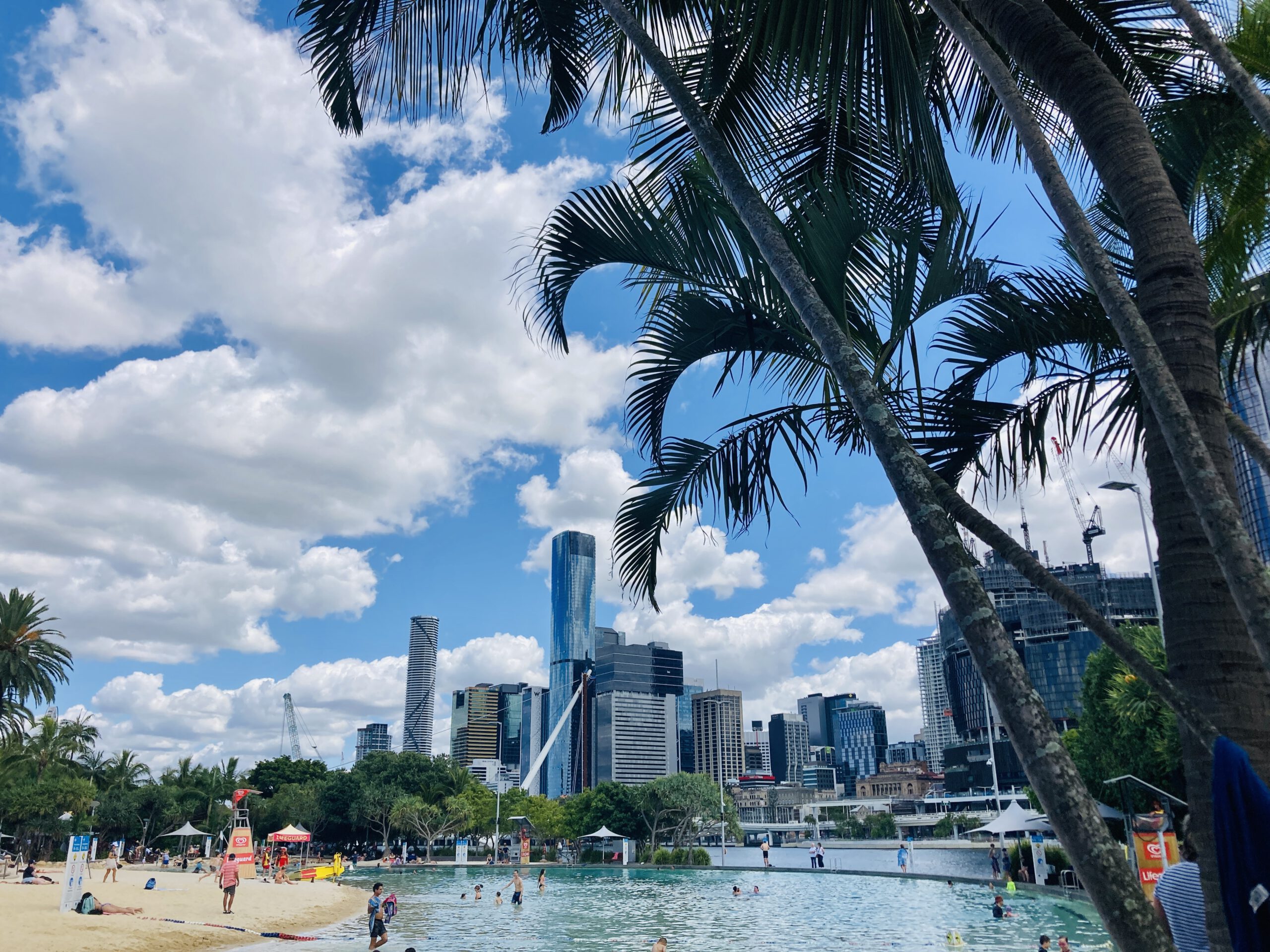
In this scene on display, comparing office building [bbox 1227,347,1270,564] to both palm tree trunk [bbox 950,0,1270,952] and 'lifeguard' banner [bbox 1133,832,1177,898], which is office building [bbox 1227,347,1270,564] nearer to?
palm tree trunk [bbox 950,0,1270,952]

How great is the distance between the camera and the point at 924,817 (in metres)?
167

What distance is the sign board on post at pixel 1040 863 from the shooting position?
3022 cm

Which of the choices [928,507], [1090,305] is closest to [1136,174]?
[1090,305]

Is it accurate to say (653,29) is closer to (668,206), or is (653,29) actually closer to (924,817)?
(668,206)

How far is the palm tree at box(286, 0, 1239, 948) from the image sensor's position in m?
2.29

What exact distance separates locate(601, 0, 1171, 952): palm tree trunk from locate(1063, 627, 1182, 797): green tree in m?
22.0

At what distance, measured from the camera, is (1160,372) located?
2.84 metres

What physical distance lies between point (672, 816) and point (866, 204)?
2471 inches

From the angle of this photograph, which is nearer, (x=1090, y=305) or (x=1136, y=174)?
(x=1136, y=174)

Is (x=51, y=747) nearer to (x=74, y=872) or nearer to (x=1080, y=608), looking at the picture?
(x=74, y=872)

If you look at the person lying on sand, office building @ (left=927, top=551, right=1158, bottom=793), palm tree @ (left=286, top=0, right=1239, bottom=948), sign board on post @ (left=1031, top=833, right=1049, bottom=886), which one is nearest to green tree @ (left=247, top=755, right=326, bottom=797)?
the person lying on sand

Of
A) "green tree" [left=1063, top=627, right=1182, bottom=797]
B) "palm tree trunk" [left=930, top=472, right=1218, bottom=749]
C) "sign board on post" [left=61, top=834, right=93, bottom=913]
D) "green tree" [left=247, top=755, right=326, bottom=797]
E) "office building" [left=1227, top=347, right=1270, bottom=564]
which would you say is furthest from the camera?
"green tree" [left=247, top=755, right=326, bottom=797]

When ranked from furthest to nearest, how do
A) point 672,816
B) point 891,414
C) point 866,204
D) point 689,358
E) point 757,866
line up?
point 672,816 → point 757,866 → point 689,358 → point 866,204 → point 891,414

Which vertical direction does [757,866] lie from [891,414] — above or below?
below
